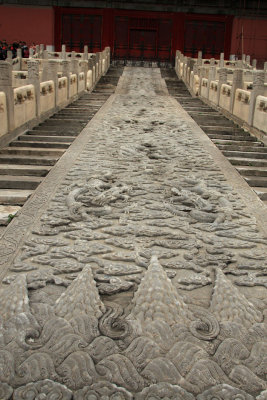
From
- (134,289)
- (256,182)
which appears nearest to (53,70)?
(256,182)

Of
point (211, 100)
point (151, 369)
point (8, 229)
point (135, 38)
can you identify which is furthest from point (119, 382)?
point (135, 38)

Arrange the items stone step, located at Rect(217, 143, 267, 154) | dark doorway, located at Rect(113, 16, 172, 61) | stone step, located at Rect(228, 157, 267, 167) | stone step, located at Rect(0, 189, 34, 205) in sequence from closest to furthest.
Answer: stone step, located at Rect(0, 189, 34, 205) < stone step, located at Rect(228, 157, 267, 167) < stone step, located at Rect(217, 143, 267, 154) < dark doorway, located at Rect(113, 16, 172, 61)

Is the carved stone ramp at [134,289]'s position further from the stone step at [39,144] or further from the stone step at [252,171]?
the stone step at [39,144]

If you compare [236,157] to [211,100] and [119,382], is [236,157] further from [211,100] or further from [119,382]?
[211,100]

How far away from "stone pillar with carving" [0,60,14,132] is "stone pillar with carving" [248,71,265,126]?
4903 mm

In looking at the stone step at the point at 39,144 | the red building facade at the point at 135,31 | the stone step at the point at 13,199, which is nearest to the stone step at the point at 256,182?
the stone step at the point at 13,199

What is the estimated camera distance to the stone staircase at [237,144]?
626cm

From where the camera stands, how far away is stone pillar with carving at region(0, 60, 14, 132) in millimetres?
7152

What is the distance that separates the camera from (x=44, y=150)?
281 inches

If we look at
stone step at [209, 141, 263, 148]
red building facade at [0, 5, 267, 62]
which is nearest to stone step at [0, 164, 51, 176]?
stone step at [209, 141, 263, 148]

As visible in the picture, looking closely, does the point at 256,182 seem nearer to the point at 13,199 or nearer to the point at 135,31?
the point at 13,199

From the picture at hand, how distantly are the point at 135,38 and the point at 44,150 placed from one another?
2412 centimetres

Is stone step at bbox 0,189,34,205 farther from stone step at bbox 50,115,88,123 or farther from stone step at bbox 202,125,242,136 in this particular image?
stone step at bbox 202,125,242,136

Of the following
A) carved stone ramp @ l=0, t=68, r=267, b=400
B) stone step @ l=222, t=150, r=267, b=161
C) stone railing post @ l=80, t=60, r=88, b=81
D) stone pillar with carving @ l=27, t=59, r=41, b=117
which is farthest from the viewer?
stone railing post @ l=80, t=60, r=88, b=81
